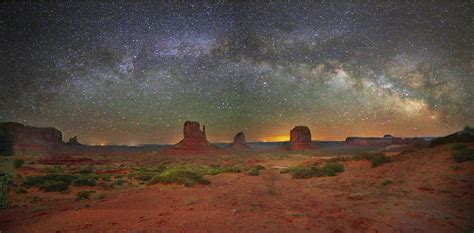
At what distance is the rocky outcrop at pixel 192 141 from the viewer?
9138 cm

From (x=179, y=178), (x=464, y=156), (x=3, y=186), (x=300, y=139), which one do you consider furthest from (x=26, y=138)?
(x=464, y=156)

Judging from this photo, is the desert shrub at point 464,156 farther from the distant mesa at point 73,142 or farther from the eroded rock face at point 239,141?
the distant mesa at point 73,142

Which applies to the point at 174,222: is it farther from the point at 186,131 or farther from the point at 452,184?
the point at 186,131

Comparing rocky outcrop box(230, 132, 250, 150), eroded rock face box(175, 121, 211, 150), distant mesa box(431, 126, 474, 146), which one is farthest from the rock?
distant mesa box(431, 126, 474, 146)

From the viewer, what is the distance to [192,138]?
9506 centimetres

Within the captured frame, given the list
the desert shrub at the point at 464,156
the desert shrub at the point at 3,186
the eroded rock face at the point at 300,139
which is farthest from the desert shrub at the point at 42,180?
the eroded rock face at the point at 300,139

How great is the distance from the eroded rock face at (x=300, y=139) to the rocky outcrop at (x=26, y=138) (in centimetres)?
9843

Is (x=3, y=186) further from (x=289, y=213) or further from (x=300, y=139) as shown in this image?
(x=300, y=139)

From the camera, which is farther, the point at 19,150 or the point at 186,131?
the point at 186,131

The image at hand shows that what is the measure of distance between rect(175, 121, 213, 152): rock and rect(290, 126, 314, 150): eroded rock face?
38.8m

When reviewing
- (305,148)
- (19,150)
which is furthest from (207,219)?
(305,148)

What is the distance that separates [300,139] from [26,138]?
10543 cm

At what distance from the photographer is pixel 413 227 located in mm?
7246

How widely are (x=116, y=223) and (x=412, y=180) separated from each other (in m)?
14.7
